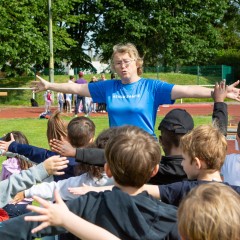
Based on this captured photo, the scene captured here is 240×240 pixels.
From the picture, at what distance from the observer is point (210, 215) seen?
2.10 m

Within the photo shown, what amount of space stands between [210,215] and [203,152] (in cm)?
129

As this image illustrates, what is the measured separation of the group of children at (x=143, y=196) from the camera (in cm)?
216

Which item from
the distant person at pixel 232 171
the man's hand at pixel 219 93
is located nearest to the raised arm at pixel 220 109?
the man's hand at pixel 219 93

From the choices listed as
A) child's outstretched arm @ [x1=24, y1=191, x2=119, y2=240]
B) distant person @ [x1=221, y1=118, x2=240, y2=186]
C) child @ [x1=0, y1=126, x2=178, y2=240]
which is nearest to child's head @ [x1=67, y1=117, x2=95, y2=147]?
distant person @ [x1=221, y1=118, x2=240, y2=186]

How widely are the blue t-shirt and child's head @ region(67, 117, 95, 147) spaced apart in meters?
0.84

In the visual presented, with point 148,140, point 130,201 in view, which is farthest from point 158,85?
point 130,201

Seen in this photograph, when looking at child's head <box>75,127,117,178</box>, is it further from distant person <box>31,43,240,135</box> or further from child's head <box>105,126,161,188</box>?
distant person <box>31,43,240,135</box>

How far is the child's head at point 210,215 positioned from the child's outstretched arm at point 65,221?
0.42 meters

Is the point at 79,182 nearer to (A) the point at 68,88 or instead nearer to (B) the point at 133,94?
(B) the point at 133,94

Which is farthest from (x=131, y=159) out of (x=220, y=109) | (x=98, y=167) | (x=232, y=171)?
(x=220, y=109)

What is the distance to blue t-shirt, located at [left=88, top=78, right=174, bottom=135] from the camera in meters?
5.18

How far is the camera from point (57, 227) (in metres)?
2.56

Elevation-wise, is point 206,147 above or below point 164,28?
below

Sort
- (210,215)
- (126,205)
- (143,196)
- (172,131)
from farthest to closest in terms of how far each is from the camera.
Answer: (172,131)
(143,196)
(126,205)
(210,215)
